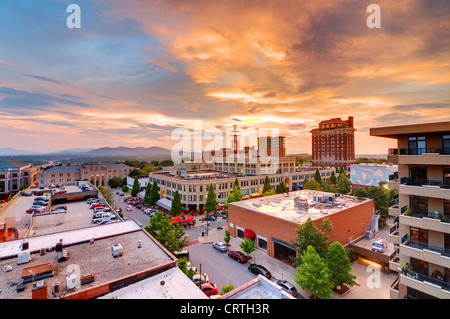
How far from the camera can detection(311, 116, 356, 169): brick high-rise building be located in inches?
4345

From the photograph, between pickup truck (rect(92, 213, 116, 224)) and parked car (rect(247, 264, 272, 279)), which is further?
Result: pickup truck (rect(92, 213, 116, 224))

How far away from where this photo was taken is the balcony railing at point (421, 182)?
13812 mm

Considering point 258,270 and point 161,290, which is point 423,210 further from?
point 161,290

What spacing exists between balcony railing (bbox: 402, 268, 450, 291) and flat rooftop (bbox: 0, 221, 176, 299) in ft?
55.0

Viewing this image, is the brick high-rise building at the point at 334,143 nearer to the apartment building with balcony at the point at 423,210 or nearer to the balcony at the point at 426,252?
the apartment building with balcony at the point at 423,210

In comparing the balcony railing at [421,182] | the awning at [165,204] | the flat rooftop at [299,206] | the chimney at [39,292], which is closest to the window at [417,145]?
the balcony railing at [421,182]

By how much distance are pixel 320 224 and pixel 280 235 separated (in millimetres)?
5023

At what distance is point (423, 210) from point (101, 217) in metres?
36.0

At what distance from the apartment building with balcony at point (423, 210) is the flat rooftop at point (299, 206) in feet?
33.3

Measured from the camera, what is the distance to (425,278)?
13.8m

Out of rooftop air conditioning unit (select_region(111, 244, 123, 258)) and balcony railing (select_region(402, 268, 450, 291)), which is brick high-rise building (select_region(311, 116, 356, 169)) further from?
rooftop air conditioning unit (select_region(111, 244, 123, 258))

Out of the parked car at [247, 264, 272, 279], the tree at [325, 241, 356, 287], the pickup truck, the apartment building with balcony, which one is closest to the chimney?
the pickup truck

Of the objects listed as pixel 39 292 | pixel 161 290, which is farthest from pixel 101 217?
→ pixel 161 290
